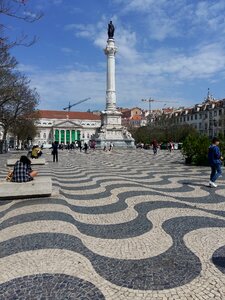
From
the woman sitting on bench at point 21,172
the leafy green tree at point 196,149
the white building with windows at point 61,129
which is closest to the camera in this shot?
the woman sitting on bench at point 21,172

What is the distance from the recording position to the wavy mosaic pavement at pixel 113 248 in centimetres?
328

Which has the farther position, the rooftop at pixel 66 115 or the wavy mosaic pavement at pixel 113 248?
the rooftop at pixel 66 115

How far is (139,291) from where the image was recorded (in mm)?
3213

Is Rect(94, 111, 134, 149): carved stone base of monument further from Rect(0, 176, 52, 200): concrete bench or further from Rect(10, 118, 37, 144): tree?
Rect(0, 176, 52, 200): concrete bench

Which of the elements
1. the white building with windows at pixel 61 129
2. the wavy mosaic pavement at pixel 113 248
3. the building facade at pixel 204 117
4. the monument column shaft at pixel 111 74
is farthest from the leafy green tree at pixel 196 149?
the white building with windows at pixel 61 129

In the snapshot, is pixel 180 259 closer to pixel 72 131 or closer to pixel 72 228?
pixel 72 228

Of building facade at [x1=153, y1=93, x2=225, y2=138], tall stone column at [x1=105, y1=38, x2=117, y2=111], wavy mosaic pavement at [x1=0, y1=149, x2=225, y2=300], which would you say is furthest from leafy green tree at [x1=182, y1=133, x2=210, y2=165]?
building facade at [x1=153, y1=93, x2=225, y2=138]

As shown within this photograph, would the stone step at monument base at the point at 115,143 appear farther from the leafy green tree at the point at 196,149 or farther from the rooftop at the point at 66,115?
the rooftop at the point at 66,115

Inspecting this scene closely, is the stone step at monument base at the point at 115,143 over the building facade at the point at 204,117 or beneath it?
beneath

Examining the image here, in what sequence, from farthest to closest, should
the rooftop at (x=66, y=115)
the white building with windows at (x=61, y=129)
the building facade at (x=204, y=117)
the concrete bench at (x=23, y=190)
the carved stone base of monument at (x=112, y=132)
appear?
the rooftop at (x=66, y=115) → the white building with windows at (x=61, y=129) → the building facade at (x=204, y=117) → the carved stone base of monument at (x=112, y=132) → the concrete bench at (x=23, y=190)

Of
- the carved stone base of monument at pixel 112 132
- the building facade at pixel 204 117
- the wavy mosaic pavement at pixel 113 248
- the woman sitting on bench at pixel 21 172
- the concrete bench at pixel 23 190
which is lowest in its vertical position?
the wavy mosaic pavement at pixel 113 248

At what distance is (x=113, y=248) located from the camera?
14.5ft

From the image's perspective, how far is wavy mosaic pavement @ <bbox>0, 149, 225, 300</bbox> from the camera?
3.28m

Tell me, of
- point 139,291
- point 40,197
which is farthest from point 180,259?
point 40,197
